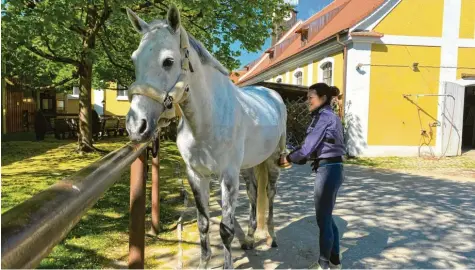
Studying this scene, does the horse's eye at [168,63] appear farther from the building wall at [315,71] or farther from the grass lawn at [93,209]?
the building wall at [315,71]

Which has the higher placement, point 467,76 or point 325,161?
point 467,76

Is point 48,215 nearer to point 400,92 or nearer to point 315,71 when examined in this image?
point 400,92

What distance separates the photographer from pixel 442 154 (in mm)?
13656

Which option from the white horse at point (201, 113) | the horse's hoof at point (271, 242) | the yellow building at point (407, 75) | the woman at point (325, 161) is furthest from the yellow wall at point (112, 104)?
the woman at point (325, 161)

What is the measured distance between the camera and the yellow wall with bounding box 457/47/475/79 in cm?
1376

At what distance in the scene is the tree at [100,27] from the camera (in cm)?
620

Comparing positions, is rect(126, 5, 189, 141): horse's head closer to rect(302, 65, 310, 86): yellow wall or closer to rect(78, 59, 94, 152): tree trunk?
rect(78, 59, 94, 152): tree trunk

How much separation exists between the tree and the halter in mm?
4434

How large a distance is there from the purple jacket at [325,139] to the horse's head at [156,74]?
1.46 m

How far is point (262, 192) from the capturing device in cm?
413

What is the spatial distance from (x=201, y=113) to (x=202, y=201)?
0.91 m

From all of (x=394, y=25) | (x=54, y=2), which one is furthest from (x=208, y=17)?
(x=394, y=25)

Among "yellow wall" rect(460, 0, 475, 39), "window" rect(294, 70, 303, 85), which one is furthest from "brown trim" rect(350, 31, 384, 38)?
"window" rect(294, 70, 303, 85)

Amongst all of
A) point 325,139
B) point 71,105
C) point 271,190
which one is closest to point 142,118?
point 325,139
